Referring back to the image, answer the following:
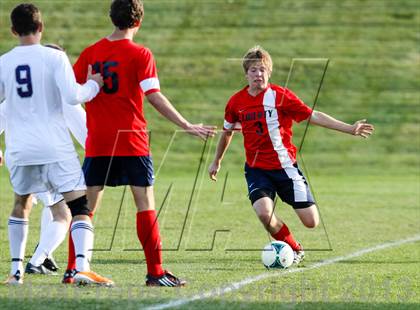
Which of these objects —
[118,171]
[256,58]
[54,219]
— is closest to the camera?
[118,171]

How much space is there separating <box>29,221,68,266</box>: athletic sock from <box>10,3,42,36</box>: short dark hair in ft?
6.18

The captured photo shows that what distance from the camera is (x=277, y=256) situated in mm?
9641

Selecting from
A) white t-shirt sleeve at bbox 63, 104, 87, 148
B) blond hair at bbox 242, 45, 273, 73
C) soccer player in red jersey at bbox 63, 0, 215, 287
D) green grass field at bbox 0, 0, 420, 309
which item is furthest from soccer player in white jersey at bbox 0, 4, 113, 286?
blond hair at bbox 242, 45, 273, 73

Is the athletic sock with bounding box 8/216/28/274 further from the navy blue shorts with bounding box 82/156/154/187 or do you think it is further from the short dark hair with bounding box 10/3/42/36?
the short dark hair with bounding box 10/3/42/36

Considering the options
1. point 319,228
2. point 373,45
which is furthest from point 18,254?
point 373,45

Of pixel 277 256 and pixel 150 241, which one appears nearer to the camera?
pixel 150 241

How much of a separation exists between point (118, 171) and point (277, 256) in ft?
7.66

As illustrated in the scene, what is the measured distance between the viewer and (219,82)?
100 ft


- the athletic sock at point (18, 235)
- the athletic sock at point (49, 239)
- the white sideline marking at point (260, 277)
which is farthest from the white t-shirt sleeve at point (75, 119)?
the white sideline marking at point (260, 277)

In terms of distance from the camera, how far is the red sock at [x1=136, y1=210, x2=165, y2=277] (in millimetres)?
7891

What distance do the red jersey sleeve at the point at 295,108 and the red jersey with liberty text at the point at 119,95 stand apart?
2.72 metres

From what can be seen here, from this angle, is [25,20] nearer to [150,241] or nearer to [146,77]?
[146,77]


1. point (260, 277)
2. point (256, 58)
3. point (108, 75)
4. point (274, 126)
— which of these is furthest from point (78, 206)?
point (274, 126)

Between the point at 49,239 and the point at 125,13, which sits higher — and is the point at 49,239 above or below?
below
